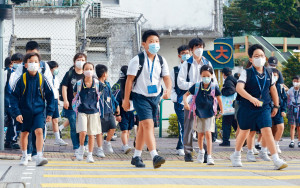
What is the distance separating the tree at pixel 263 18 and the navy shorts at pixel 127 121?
42.2 metres

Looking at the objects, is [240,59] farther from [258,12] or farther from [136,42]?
[136,42]

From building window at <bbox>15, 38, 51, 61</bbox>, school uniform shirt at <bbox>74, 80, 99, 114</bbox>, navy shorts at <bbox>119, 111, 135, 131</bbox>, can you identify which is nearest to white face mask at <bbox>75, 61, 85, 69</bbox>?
school uniform shirt at <bbox>74, 80, 99, 114</bbox>

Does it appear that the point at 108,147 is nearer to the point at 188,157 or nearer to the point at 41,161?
the point at 188,157

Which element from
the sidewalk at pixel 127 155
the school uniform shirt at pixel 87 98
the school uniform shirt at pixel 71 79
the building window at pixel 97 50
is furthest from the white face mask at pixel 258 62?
the building window at pixel 97 50

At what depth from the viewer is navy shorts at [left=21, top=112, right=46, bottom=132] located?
9.09 meters

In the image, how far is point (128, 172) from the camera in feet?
26.2

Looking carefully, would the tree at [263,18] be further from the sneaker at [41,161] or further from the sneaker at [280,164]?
the sneaker at [41,161]

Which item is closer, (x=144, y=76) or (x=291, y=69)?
(x=144, y=76)

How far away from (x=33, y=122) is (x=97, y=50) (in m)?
10.7

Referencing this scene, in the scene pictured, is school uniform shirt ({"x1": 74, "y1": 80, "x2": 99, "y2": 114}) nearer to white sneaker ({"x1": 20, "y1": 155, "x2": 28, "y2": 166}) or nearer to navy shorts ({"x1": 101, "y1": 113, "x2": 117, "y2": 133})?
navy shorts ({"x1": 101, "y1": 113, "x2": 117, "y2": 133})

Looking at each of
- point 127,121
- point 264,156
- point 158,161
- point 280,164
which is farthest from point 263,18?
point 158,161

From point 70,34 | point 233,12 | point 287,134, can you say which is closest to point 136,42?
point 70,34

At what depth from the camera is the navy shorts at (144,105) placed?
28.2 feet

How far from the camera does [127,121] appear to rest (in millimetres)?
12461
